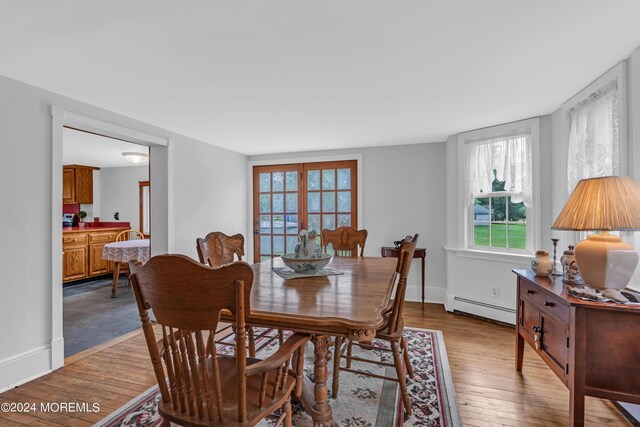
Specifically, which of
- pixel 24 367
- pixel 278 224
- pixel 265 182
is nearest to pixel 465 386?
pixel 24 367

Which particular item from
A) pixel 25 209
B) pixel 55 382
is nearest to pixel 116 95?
pixel 25 209

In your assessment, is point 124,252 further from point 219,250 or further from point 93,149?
point 219,250

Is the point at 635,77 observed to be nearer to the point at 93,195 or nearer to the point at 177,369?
the point at 177,369

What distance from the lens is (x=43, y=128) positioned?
240cm

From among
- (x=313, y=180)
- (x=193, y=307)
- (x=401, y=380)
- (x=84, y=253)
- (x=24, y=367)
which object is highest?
(x=313, y=180)

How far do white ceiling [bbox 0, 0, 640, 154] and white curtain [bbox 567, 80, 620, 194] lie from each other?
16 centimetres

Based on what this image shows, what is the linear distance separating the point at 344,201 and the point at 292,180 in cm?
92

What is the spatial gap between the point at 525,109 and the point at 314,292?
2755mm

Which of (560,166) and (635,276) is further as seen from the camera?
(560,166)

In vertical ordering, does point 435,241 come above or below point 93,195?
below

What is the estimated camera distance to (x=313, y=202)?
4973mm

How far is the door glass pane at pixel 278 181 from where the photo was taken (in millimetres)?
5125

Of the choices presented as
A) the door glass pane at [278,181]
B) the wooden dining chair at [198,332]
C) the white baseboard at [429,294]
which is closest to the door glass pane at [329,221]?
the door glass pane at [278,181]

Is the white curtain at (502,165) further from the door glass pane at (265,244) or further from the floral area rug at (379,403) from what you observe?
the door glass pane at (265,244)
